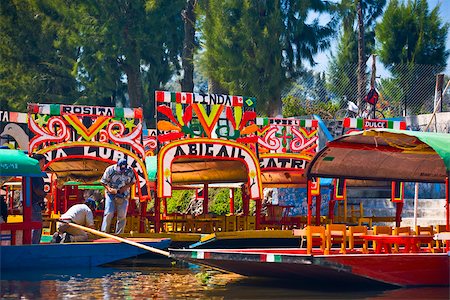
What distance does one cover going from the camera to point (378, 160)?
1989cm

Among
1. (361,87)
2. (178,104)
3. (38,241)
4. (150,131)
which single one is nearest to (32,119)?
(178,104)

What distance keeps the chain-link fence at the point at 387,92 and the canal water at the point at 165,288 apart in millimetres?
15235

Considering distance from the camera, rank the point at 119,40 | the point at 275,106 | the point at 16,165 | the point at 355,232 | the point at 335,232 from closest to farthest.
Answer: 1. the point at 335,232
2. the point at 355,232
3. the point at 16,165
4. the point at 275,106
5. the point at 119,40

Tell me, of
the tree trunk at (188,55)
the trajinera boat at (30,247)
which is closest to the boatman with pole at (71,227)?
the trajinera boat at (30,247)

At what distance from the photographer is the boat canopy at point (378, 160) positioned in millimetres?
18531

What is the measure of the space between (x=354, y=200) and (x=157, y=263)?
1051 cm

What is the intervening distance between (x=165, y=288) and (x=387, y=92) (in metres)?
24.5

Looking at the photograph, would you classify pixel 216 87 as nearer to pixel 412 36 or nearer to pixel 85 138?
pixel 412 36

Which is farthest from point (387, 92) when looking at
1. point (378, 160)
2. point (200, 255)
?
point (200, 255)

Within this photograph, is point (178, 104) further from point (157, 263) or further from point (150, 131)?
point (150, 131)

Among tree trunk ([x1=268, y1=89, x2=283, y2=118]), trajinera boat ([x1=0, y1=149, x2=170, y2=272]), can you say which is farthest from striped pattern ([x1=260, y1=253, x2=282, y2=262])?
tree trunk ([x1=268, y1=89, x2=283, y2=118])

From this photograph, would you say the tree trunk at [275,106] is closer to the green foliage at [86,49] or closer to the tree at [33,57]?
the green foliage at [86,49]

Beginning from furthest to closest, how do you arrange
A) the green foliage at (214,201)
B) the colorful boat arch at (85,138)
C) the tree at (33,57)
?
the tree at (33,57)
the green foliage at (214,201)
the colorful boat arch at (85,138)

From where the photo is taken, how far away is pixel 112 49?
141 feet
